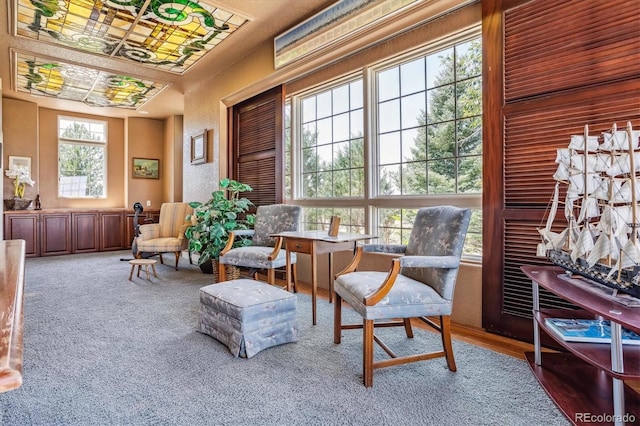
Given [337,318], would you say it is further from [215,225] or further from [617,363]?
[215,225]

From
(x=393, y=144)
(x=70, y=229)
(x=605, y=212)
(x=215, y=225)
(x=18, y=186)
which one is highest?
(x=393, y=144)

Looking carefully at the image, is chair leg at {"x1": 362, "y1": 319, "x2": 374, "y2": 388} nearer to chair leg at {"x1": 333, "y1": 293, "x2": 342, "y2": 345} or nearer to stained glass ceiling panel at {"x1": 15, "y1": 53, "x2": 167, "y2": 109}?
chair leg at {"x1": 333, "y1": 293, "x2": 342, "y2": 345}

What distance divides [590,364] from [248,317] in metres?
1.76

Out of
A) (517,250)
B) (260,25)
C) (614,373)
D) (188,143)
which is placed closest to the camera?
(614,373)

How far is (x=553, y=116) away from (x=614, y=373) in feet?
5.27

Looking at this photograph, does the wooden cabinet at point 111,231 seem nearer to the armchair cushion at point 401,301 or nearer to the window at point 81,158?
the window at point 81,158

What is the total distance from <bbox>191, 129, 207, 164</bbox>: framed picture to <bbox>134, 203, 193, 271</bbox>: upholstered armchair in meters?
0.77

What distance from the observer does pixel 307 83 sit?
4.01 metres

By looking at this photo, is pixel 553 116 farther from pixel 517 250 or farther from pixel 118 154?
pixel 118 154

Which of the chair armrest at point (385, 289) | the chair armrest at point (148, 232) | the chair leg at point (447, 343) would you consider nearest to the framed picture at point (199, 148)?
the chair armrest at point (148, 232)

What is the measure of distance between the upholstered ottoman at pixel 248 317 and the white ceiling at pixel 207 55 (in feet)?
8.90

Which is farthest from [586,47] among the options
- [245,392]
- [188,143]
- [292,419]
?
[188,143]

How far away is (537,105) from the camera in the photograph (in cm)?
227

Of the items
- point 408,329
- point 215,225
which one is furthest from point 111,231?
point 408,329
